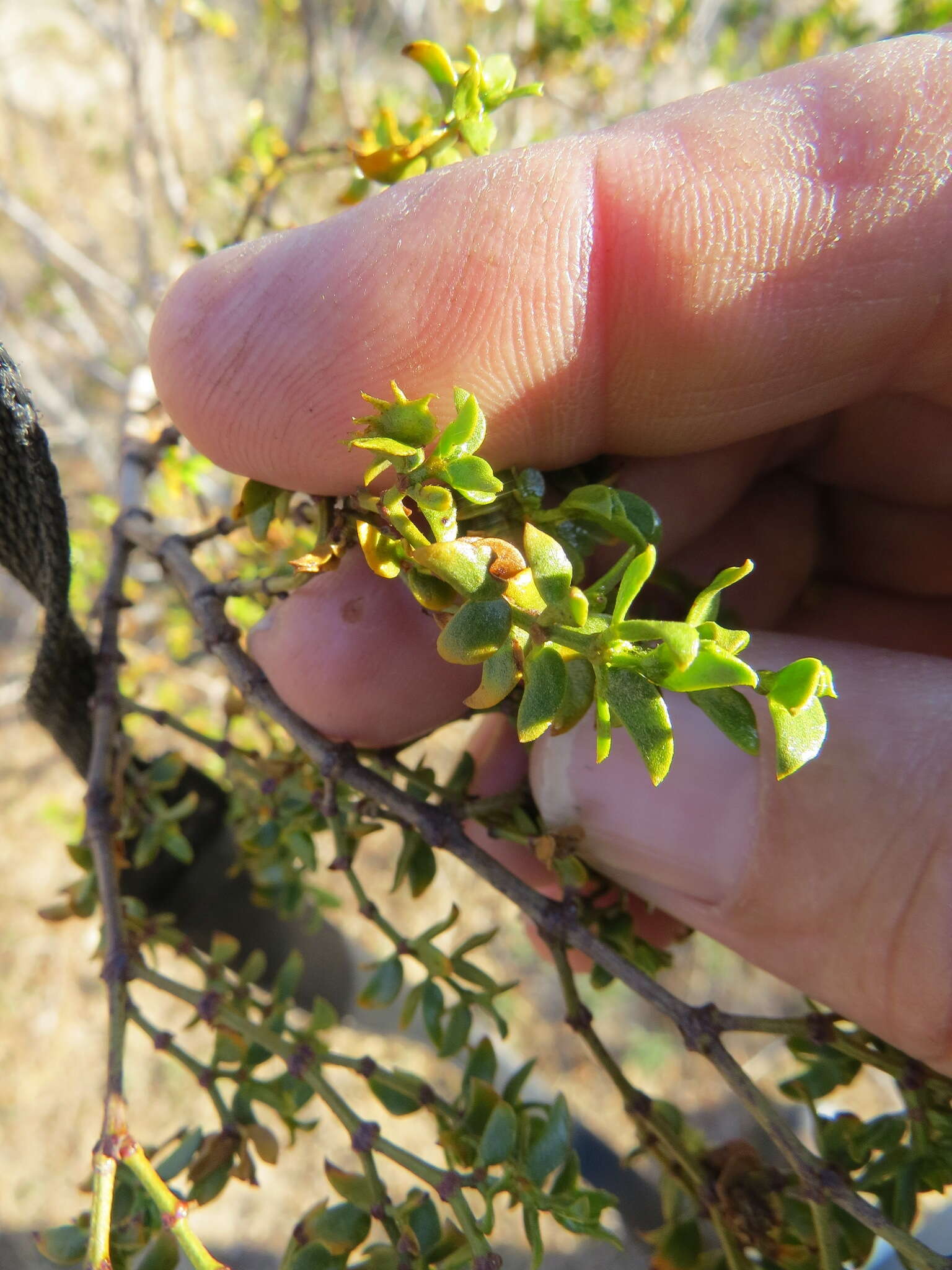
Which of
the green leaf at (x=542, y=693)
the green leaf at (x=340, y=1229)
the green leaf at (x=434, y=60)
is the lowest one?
the green leaf at (x=340, y=1229)

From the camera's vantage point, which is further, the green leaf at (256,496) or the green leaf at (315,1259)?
the green leaf at (256,496)

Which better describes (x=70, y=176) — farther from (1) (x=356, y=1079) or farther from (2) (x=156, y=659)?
(1) (x=356, y=1079)

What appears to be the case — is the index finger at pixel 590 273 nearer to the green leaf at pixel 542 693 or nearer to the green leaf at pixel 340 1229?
the green leaf at pixel 542 693

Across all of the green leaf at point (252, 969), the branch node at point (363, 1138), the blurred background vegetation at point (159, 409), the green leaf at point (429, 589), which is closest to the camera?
the green leaf at point (429, 589)

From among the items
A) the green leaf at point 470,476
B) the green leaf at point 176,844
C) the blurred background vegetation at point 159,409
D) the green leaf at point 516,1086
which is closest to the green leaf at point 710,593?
the green leaf at point 470,476

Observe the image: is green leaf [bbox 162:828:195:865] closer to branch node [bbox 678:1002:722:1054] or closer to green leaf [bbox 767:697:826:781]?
branch node [bbox 678:1002:722:1054]

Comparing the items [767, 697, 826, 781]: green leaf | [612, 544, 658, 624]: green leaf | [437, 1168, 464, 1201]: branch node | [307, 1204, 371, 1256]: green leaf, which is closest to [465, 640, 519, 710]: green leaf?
[612, 544, 658, 624]: green leaf

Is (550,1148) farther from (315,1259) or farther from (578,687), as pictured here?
(578,687)

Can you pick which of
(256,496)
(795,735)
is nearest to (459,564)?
(795,735)
